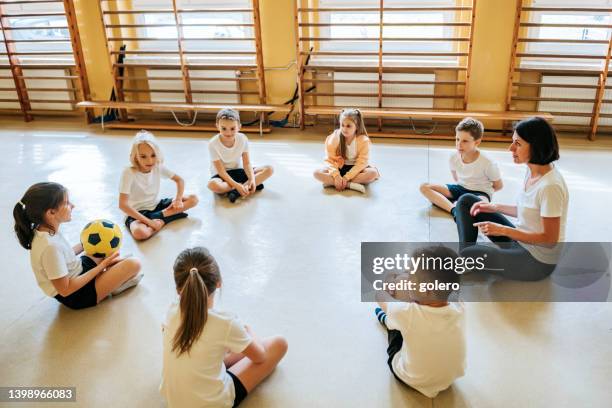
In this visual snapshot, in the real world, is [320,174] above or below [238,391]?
above

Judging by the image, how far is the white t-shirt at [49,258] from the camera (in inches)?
79.2

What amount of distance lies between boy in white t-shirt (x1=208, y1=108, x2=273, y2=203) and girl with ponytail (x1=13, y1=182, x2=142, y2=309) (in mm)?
1274

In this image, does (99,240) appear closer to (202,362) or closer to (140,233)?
(140,233)

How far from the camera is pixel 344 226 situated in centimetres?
308

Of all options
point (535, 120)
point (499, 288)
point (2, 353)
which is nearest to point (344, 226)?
point (499, 288)

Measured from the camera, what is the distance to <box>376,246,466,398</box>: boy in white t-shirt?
1603 millimetres

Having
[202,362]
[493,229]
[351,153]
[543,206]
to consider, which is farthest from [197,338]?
[351,153]

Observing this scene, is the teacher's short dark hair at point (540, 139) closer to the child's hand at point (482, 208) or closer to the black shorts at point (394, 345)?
the child's hand at point (482, 208)

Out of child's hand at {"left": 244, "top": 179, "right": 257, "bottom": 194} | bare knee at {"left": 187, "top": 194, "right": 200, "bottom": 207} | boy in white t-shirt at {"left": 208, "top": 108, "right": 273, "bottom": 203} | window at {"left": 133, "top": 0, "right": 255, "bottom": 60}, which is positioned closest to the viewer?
bare knee at {"left": 187, "top": 194, "right": 200, "bottom": 207}

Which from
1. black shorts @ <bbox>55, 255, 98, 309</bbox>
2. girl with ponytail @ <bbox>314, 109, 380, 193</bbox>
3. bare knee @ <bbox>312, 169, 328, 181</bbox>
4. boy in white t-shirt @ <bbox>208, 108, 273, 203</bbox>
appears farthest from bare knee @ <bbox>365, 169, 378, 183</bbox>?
black shorts @ <bbox>55, 255, 98, 309</bbox>

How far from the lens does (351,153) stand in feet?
12.1

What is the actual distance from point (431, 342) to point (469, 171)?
5.68ft

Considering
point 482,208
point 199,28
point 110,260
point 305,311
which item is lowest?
point 305,311

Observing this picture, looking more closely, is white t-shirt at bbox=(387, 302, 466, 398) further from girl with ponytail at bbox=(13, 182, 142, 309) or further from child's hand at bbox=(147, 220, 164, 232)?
child's hand at bbox=(147, 220, 164, 232)
